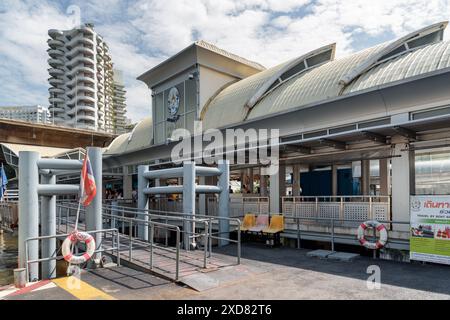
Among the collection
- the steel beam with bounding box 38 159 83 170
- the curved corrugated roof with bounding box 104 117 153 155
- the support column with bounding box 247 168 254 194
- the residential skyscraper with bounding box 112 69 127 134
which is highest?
the residential skyscraper with bounding box 112 69 127 134

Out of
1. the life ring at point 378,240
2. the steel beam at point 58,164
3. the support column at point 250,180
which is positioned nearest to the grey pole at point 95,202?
the steel beam at point 58,164

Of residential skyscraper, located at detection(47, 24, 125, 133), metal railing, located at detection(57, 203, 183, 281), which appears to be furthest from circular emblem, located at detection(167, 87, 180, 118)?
residential skyscraper, located at detection(47, 24, 125, 133)

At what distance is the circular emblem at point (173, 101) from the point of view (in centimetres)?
2206

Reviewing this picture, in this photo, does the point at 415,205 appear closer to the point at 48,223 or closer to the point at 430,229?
the point at 430,229

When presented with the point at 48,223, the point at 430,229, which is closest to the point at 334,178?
the point at 430,229

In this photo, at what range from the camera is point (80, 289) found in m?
6.66

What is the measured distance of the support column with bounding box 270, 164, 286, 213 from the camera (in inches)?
564

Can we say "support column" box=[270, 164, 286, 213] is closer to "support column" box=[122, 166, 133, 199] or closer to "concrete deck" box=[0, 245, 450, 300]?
"concrete deck" box=[0, 245, 450, 300]

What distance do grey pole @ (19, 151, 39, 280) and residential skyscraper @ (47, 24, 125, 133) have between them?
264ft

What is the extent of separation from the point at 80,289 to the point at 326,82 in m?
11.9

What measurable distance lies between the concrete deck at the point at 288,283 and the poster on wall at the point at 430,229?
293 mm
